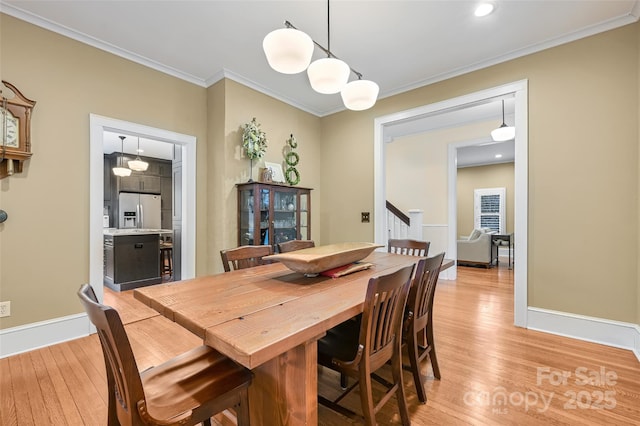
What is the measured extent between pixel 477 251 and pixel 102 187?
6581 mm

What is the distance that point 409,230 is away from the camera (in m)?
5.18

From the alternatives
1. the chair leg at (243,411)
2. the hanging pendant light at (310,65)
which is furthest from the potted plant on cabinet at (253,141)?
the chair leg at (243,411)

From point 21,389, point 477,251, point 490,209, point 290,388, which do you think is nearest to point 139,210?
point 21,389

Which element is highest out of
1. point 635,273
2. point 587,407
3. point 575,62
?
point 575,62

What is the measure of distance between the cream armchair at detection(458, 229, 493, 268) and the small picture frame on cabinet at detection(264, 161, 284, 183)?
4.51 m

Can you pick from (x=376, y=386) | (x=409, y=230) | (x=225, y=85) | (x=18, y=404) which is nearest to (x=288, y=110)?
(x=225, y=85)

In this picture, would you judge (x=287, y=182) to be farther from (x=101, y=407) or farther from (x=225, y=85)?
(x=101, y=407)

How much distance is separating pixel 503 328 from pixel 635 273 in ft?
3.74

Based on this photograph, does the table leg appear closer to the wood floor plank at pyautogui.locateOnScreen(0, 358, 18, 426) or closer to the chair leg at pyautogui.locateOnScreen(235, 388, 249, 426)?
the chair leg at pyautogui.locateOnScreen(235, 388, 249, 426)

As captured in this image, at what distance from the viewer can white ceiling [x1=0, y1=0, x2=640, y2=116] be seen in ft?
7.52

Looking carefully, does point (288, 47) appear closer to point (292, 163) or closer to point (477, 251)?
point (292, 163)

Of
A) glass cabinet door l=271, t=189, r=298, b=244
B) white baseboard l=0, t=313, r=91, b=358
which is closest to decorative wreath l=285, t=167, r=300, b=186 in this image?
glass cabinet door l=271, t=189, r=298, b=244

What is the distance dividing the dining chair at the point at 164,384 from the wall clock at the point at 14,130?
2049mm

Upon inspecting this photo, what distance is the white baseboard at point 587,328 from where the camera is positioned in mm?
2410
